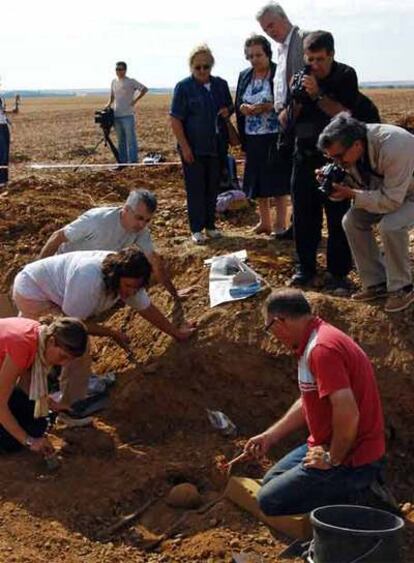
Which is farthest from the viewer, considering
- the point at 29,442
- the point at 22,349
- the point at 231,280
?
the point at 231,280

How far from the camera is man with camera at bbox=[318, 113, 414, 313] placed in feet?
18.3

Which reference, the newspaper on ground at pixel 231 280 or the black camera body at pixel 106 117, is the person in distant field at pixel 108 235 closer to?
the newspaper on ground at pixel 231 280

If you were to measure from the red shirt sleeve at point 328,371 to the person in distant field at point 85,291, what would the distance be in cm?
155

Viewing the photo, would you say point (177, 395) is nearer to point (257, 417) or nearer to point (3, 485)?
point (257, 417)

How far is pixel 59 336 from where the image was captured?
5402mm

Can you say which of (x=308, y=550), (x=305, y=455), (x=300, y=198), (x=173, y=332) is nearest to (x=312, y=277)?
(x=300, y=198)

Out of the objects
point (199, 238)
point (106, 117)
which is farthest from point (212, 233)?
point (106, 117)

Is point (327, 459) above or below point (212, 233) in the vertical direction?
below

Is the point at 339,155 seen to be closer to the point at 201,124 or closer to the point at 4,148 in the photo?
the point at 201,124

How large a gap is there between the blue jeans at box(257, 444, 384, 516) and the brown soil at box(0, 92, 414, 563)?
0.99 ft

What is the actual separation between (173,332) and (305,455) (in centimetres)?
172

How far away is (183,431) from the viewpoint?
258 inches

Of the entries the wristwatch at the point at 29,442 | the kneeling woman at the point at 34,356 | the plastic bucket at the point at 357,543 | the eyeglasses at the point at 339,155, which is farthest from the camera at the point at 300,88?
the plastic bucket at the point at 357,543

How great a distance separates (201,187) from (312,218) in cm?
126
